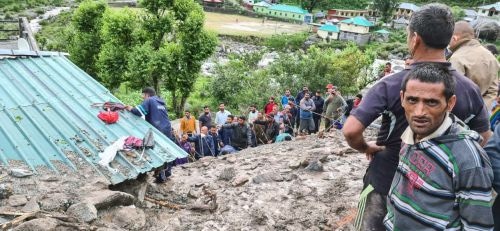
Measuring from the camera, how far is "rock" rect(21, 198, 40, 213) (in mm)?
4189

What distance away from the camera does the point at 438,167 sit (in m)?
2.06

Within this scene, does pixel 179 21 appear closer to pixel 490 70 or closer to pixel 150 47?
pixel 150 47

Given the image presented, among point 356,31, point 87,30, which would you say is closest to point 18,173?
point 87,30

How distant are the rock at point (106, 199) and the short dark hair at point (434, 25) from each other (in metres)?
3.80

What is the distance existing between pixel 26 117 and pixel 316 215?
14.5ft

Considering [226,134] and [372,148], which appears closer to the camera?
[372,148]

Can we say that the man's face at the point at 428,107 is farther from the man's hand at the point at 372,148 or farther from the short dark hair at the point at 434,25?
the man's hand at the point at 372,148

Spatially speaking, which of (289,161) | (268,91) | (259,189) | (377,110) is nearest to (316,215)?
(259,189)

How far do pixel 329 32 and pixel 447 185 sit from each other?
177 feet

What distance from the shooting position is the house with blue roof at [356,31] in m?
52.3

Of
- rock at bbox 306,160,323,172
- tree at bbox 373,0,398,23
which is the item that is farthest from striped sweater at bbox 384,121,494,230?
tree at bbox 373,0,398,23

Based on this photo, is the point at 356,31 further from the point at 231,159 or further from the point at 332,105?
the point at 231,159

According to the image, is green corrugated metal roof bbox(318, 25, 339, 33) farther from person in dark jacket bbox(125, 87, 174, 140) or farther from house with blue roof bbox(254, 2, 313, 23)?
person in dark jacket bbox(125, 87, 174, 140)

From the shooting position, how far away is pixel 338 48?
49.1m
